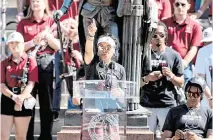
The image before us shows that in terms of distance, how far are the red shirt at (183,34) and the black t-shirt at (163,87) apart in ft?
3.05

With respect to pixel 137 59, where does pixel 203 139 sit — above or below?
below

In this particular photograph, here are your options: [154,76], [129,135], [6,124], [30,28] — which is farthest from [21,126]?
[129,135]

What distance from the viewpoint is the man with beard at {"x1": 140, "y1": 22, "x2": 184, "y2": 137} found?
33.1 ft

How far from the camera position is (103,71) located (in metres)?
8.69

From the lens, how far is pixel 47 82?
1131cm

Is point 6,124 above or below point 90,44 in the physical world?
below

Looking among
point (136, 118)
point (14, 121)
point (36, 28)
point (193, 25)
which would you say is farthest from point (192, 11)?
point (136, 118)

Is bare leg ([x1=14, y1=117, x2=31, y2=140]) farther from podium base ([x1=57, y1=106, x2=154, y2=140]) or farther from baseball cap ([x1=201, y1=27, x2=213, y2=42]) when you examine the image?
baseball cap ([x1=201, y1=27, x2=213, y2=42])

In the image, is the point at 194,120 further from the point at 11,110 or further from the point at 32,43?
the point at 32,43

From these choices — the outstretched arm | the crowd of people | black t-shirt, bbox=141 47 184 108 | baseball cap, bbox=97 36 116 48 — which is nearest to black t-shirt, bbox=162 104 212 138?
the crowd of people

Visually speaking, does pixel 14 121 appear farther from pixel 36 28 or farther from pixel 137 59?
pixel 137 59

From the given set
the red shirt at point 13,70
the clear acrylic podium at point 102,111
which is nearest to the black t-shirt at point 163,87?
the red shirt at point 13,70

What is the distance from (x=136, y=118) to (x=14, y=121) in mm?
2425

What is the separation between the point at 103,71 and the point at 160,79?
1651 millimetres
